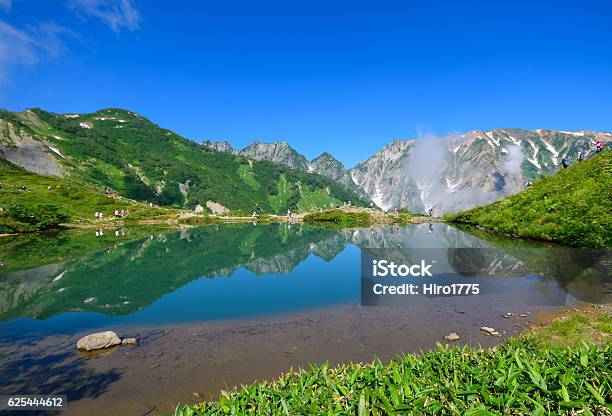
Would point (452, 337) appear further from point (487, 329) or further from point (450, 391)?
point (450, 391)

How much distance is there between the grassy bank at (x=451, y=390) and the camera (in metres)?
4.43

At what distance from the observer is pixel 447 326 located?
14.3 meters

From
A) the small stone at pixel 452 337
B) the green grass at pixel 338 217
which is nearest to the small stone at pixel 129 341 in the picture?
the small stone at pixel 452 337

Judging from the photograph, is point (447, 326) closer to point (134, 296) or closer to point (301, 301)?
point (301, 301)

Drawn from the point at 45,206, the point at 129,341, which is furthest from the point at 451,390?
the point at 45,206

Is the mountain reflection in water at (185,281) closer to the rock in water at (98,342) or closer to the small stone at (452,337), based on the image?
the rock in water at (98,342)

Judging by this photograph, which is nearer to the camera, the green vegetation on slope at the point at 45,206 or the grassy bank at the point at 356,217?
the green vegetation on slope at the point at 45,206

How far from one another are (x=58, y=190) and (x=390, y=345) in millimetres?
125545

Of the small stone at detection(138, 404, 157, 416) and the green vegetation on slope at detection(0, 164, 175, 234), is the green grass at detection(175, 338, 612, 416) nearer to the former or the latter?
the small stone at detection(138, 404, 157, 416)

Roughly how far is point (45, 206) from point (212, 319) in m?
69.3

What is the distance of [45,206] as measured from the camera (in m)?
65.7

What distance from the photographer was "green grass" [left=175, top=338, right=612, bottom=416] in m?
4.43

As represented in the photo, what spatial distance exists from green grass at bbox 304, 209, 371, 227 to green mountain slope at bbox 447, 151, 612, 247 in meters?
45.7

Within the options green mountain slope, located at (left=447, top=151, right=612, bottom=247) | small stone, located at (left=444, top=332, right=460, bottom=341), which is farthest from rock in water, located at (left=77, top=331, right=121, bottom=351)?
green mountain slope, located at (left=447, top=151, right=612, bottom=247)
